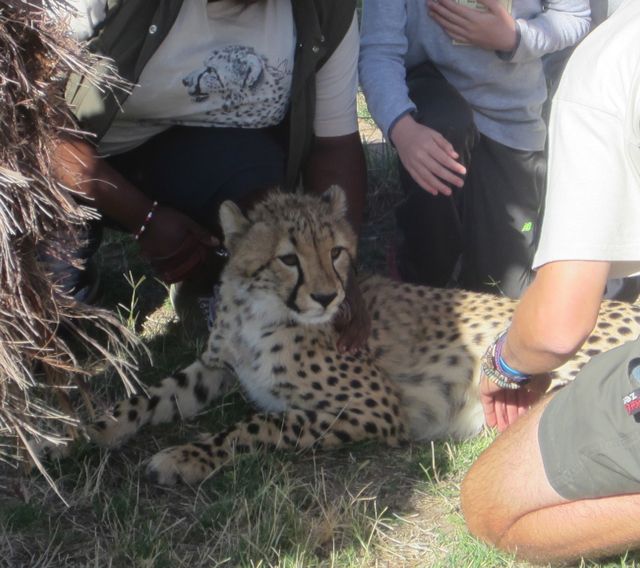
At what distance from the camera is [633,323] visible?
2.90 meters

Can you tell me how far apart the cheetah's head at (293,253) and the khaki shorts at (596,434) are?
76 centimetres

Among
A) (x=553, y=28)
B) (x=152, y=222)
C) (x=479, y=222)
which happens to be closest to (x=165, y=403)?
(x=152, y=222)

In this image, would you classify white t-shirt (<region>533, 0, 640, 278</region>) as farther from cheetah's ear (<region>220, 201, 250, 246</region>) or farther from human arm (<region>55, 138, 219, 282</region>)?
human arm (<region>55, 138, 219, 282</region>)

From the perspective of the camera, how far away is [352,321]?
2816mm

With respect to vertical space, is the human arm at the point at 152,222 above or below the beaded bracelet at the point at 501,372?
above

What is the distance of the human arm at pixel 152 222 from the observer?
2717mm

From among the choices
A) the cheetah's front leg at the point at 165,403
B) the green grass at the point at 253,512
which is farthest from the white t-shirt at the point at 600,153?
the cheetah's front leg at the point at 165,403

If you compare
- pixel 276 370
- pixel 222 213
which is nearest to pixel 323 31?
pixel 222 213

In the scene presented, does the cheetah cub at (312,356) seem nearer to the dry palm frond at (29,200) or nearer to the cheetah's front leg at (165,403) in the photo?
the cheetah's front leg at (165,403)

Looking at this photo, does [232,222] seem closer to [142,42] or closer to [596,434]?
[142,42]

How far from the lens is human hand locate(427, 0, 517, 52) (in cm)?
309

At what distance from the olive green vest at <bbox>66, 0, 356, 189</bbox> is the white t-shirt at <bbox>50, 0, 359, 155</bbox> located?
5 cm

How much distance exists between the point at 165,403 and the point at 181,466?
1.26 feet

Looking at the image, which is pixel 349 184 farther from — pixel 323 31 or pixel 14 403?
pixel 14 403
